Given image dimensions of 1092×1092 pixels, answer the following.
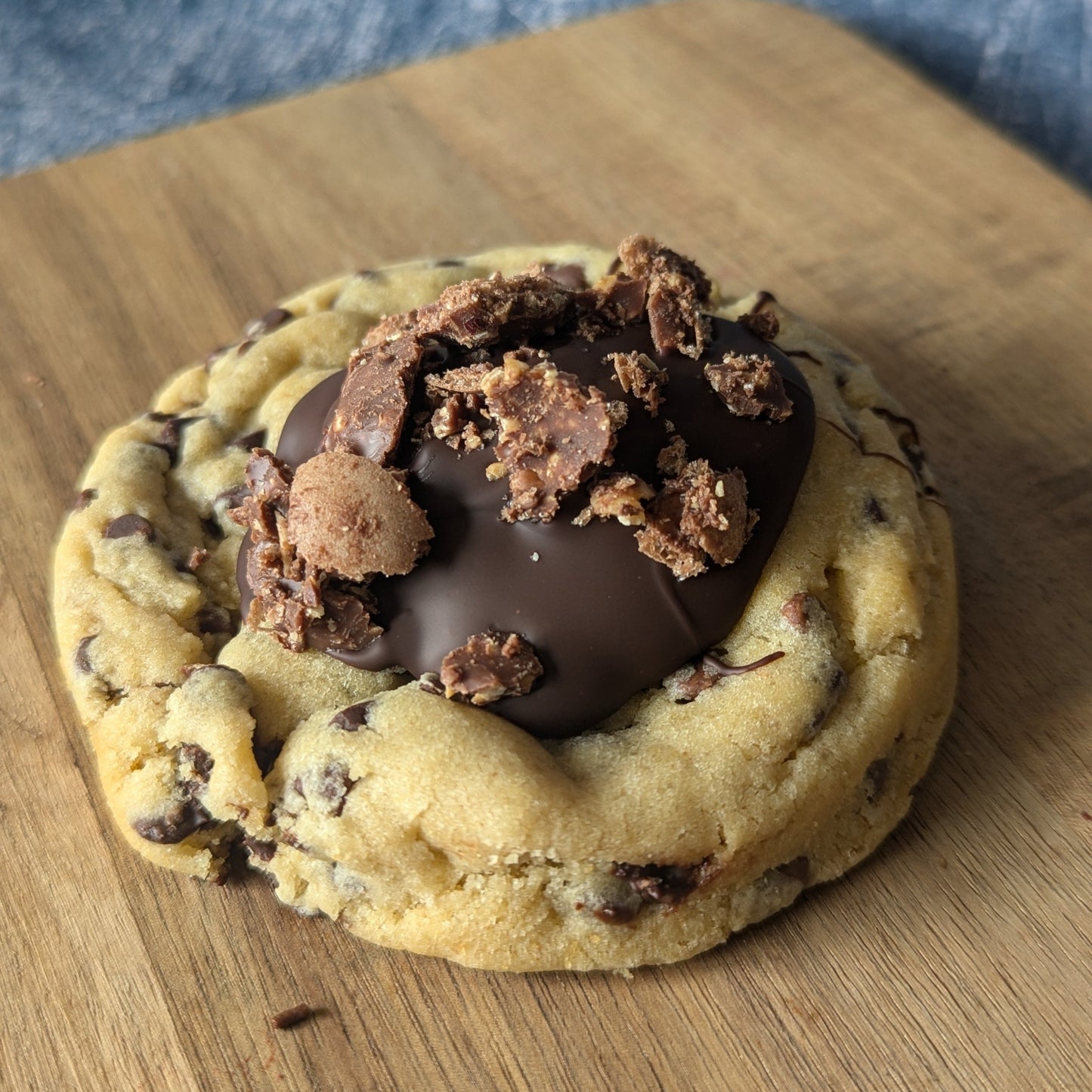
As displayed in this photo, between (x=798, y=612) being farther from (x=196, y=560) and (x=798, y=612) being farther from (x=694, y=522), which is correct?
(x=196, y=560)

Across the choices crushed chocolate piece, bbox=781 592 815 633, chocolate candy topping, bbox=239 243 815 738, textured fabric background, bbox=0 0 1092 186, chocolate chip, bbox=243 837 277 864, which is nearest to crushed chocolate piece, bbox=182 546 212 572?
chocolate candy topping, bbox=239 243 815 738

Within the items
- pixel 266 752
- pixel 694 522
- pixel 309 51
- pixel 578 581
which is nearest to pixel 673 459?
pixel 694 522

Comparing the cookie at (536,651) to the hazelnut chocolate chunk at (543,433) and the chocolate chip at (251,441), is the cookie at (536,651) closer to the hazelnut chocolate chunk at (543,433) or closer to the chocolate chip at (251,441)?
the hazelnut chocolate chunk at (543,433)

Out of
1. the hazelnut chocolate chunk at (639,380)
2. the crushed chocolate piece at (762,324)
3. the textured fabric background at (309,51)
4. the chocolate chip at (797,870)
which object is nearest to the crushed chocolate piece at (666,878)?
the chocolate chip at (797,870)

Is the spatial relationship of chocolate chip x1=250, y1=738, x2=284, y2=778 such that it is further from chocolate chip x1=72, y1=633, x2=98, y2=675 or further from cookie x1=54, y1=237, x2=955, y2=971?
chocolate chip x1=72, y1=633, x2=98, y2=675

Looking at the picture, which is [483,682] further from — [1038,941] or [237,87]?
[237,87]

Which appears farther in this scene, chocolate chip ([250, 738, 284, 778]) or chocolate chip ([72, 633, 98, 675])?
chocolate chip ([72, 633, 98, 675])
